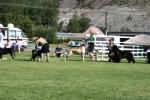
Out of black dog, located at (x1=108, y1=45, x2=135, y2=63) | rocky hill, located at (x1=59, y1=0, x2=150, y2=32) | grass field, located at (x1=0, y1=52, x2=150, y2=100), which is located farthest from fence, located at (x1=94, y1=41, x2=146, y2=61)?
rocky hill, located at (x1=59, y1=0, x2=150, y2=32)

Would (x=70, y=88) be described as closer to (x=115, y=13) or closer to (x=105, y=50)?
(x=105, y=50)

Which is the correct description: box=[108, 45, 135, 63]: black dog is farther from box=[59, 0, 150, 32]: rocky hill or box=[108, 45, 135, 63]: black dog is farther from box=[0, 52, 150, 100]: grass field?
box=[59, 0, 150, 32]: rocky hill

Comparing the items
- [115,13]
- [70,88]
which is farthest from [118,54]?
[115,13]

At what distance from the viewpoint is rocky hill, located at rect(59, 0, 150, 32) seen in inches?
6043

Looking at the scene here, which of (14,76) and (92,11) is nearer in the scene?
(14,76)

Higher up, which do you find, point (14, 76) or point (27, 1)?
point (27, 1)

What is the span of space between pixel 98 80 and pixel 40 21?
398 feet

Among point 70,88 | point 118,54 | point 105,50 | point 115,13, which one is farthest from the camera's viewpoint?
point 115,13

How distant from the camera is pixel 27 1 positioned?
443ft

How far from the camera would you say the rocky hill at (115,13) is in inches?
6043

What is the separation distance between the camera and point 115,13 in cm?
16738

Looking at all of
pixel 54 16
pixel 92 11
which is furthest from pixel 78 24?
pixel 92 11

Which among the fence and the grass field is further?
the fence

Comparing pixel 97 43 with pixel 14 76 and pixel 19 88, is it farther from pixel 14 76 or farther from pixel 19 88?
pixel 19 88
